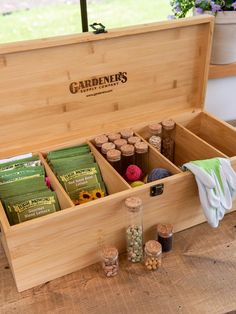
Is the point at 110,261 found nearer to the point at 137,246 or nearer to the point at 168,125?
the point at 137,246

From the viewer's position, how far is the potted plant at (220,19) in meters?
1.32

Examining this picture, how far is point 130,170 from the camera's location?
3.77 ft

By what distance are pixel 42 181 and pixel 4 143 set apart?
176mm

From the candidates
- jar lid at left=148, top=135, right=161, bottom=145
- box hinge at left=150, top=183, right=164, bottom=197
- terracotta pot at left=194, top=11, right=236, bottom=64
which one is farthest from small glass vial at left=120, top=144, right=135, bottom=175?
terracotta pot at left=194, top=11, right=236, bottom=64

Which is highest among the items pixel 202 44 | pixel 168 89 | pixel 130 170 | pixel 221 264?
pixel 202 44

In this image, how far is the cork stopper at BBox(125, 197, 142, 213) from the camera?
2.95 ft

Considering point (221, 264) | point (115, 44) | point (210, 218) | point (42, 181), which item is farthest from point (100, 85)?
point (221, 264)

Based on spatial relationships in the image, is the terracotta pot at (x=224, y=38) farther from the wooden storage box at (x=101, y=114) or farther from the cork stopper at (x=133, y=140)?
the cork stopper at (x=133, y=140)

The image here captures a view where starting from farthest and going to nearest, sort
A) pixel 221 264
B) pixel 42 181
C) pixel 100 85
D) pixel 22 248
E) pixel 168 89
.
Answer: pixel 168 89, pixel 100 85, pixel 42 181, pixel 221 264, pixel 22 248

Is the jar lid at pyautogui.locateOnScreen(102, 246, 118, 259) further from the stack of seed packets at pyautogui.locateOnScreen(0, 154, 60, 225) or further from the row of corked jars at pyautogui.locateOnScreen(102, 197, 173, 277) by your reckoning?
the stack of seed packets at pyautogui.locateOnScreen(0, 154, 60, 225)

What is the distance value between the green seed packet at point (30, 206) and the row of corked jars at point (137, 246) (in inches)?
7.6

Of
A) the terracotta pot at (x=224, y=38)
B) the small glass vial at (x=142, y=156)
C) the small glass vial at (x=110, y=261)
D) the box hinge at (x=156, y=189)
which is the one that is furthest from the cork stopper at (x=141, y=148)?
the terracotta pot at (x=224, y=38)

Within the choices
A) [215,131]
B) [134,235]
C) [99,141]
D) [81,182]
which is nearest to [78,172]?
[81,182]

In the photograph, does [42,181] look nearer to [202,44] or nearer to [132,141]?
[132,141]
